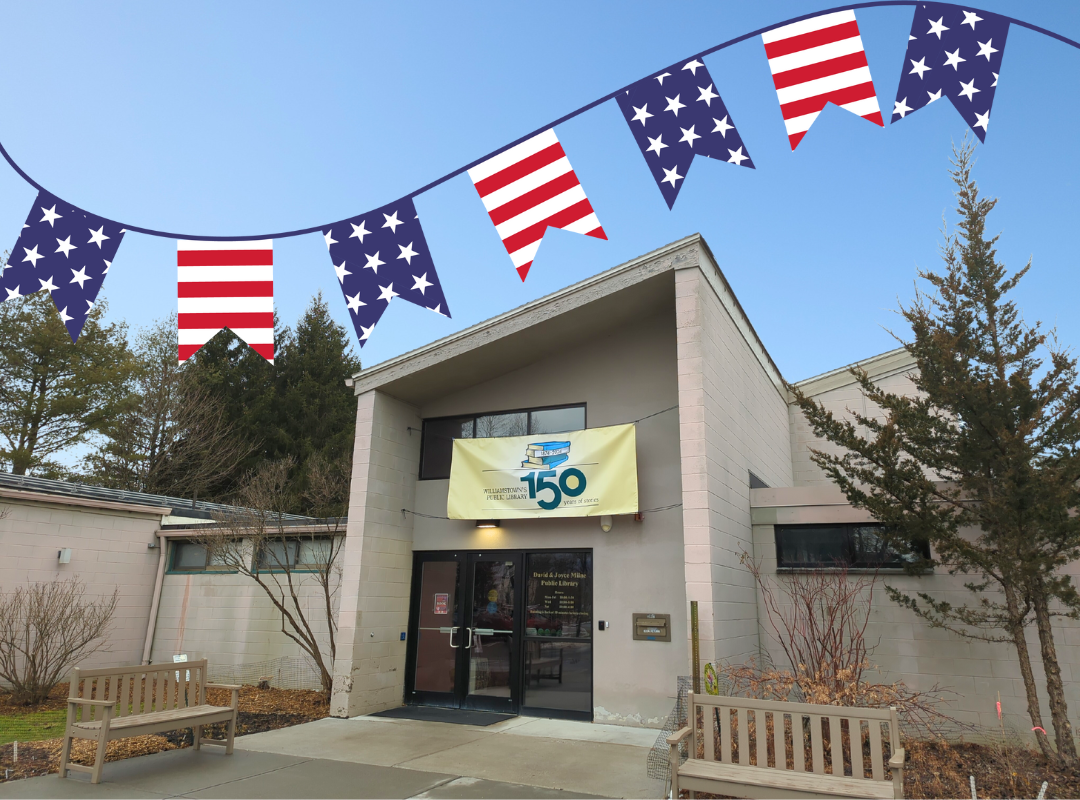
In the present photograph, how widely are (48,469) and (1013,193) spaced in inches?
901

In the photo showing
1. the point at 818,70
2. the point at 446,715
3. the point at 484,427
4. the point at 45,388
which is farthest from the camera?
the point at 45,388

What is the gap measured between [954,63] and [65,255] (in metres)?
7.49

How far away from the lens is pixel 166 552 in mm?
12617

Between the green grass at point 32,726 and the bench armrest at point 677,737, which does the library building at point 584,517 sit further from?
the green grass at point 32,726

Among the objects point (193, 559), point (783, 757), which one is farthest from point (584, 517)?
point (193, 559)

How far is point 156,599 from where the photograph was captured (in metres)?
12.4

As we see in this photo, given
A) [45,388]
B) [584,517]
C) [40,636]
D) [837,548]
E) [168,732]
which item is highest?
[45,388]

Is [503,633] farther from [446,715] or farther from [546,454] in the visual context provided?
[546,454]

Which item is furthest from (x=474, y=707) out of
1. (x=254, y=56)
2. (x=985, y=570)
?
(x=254, y=56)

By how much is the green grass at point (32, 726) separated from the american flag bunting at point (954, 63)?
1008cm

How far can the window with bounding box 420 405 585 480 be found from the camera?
9414 millimetres

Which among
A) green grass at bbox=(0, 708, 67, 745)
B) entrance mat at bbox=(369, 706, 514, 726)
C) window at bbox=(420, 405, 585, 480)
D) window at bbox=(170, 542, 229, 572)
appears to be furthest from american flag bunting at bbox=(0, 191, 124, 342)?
window at bbox=(170, 542, 229, 572)

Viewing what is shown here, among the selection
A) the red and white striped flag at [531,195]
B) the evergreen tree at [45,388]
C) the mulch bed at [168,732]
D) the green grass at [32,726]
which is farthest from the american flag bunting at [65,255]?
the evergreen tree at [45,388]

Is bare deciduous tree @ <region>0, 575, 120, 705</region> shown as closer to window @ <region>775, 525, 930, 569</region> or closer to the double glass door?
the double glass door
